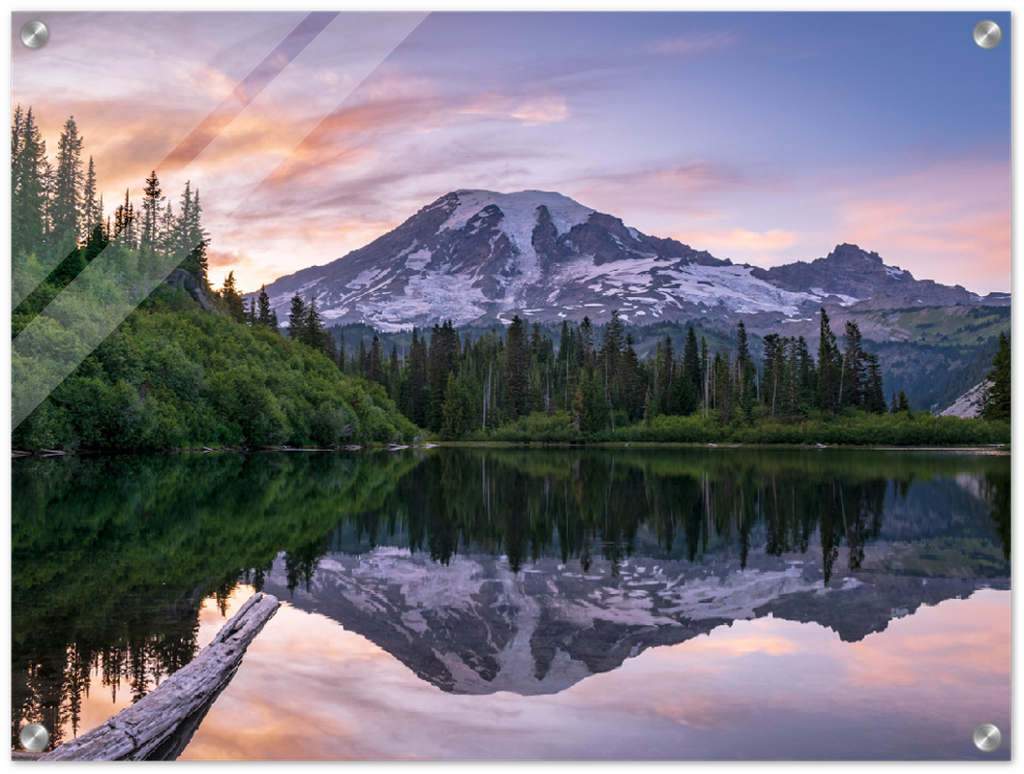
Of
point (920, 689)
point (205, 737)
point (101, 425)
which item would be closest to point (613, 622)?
point (920, 689)

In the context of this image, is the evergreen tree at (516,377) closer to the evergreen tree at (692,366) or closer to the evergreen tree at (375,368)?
the evergreen tree at (375,368)

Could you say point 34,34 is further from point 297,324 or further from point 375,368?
point 375,368

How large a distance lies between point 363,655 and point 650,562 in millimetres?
7760

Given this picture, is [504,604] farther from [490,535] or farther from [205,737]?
[490,535]

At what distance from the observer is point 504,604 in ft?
39.3

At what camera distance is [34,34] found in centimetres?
495

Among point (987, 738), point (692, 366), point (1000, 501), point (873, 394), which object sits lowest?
point (1000, 501)

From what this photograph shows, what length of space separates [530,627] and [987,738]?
698 centimetres

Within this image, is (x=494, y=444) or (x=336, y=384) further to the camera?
(x=494, y=444)

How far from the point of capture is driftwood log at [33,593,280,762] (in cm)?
559

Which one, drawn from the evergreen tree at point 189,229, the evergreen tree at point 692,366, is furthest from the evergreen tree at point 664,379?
the evergreen tree at point 189,229

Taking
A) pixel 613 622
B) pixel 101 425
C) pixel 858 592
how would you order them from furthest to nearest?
pixel 101 425, pixel 858 592, pixel 613 622

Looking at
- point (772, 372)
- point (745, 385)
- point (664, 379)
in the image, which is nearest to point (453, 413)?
point (664, 379)

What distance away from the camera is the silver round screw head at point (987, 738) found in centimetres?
411
